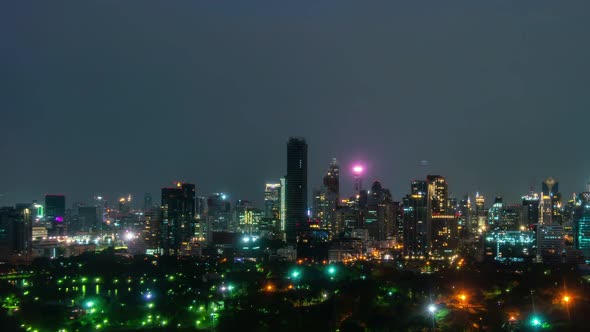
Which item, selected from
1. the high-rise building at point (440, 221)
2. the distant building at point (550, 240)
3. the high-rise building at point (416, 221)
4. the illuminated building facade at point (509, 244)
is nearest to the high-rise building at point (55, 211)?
the high-rise building at point (416, 221)

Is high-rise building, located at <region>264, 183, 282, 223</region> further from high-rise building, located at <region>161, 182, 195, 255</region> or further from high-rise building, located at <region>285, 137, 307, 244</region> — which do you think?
high-rise building, located at <region>161, 182, 195, 255</region>

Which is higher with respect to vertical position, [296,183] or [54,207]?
[296,183]

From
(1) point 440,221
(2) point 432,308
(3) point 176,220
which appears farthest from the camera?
(1) point 440,221

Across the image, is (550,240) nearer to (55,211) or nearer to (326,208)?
(326,208)

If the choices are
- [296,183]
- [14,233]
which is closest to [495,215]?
[296,183]

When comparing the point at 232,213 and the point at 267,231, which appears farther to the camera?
the point at 232,213

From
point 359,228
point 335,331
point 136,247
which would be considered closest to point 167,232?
point 136,247

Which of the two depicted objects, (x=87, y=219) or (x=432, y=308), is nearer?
(x=432, y=308)

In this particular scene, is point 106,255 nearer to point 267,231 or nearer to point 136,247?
point 136,247
